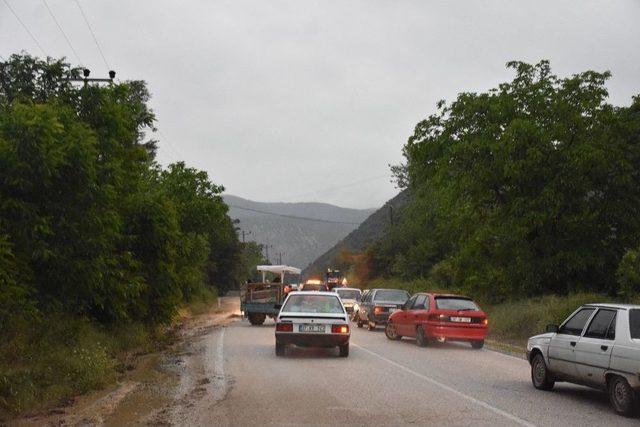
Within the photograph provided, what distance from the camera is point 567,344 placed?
10.9 meters

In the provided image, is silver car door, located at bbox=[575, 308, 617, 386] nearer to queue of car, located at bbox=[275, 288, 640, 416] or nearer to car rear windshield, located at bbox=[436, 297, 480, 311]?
queue of car, located at bbox=[275, 288, 640, 416]

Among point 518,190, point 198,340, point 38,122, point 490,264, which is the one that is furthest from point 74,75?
point 490,264

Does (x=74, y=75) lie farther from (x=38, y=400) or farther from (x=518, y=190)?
(x=518, y=190)

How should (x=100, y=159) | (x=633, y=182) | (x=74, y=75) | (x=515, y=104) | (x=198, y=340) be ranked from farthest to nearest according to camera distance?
(x=515, y=104)
(x=633, y=182)
(x=198, y=340)
(x=74, y=75)
(x=100, y=159)

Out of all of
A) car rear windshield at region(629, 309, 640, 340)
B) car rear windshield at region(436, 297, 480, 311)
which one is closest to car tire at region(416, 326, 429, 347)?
car rear windshield at region(436, 297, 480, 311)

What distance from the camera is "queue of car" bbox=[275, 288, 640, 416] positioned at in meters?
9.49

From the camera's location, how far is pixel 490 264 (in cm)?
2989

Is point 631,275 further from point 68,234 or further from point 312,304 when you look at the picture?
point 68,234

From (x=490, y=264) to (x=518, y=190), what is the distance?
4.26 meters

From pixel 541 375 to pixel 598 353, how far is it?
1.91 meters

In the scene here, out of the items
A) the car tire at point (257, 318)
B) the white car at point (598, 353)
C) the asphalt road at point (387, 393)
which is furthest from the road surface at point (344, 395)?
the car tire at point (257, 318)

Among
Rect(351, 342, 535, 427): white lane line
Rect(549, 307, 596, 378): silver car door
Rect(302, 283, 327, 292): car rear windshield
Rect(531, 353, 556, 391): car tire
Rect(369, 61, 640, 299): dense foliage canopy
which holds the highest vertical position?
Rect(369, 61, 640, 299): dense foliage canopy

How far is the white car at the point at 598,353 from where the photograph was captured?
9.24m

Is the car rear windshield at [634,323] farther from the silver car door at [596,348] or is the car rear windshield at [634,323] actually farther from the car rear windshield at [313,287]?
the car rear windshield at [313,287]
